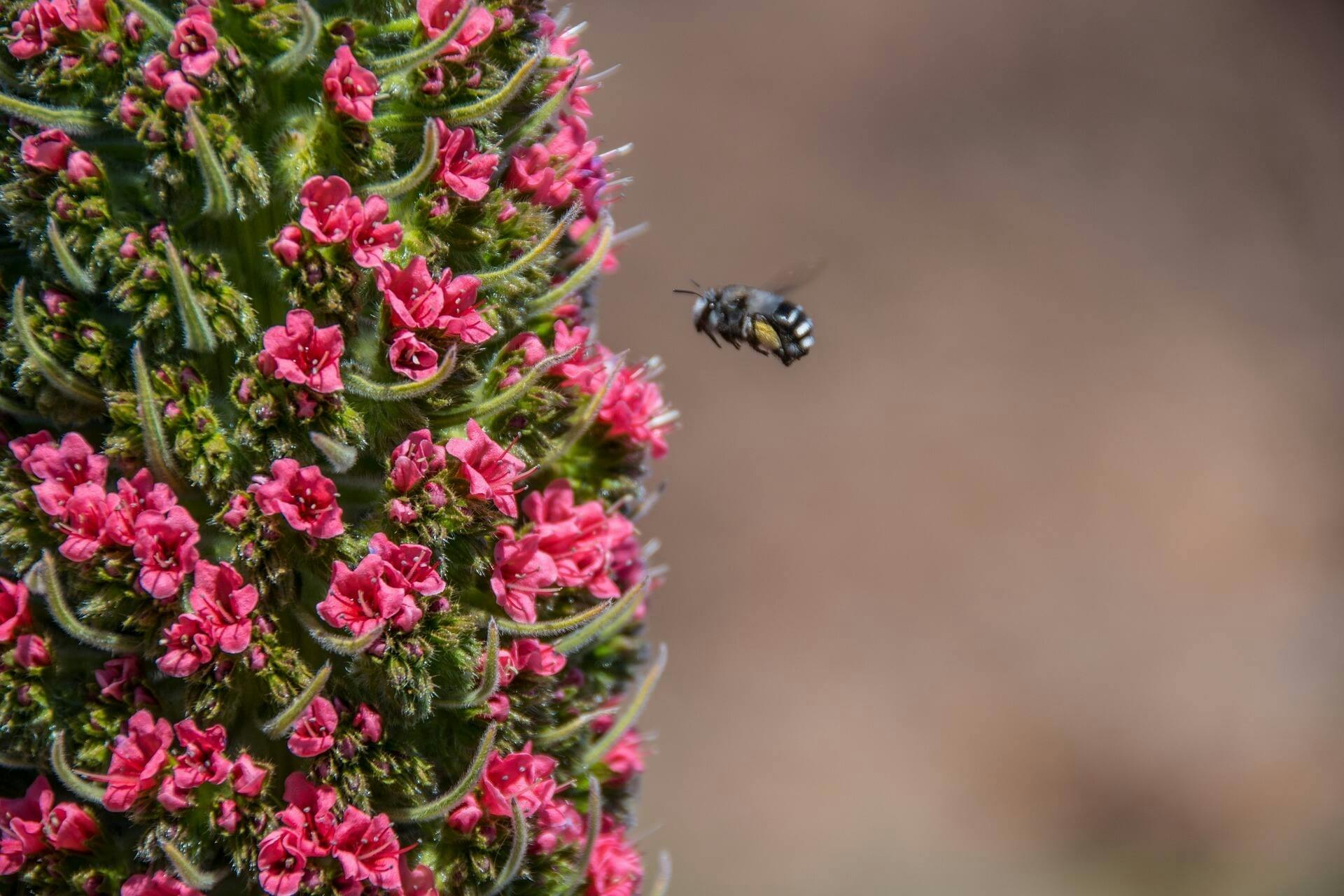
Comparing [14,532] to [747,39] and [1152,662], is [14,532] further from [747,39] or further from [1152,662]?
[747,39]

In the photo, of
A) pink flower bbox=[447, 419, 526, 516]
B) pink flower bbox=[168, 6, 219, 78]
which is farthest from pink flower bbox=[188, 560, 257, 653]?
pink flower bbox=[168, 6, 219, 78]

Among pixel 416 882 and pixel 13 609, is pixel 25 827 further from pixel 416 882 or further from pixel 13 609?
pixel 416 882

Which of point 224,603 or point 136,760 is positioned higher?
point 224,603

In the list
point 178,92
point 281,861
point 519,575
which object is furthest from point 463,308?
Answer: point 281,861

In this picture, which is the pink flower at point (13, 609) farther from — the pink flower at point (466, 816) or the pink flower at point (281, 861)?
the pink flower at point (466, 816)

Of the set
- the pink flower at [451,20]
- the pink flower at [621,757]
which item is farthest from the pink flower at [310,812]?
the pink flower at [451,20]
